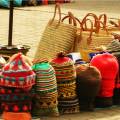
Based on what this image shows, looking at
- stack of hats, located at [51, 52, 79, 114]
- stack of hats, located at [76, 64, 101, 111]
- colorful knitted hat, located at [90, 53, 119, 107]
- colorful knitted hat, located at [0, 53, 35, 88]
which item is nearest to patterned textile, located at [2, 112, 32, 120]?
colorful knitted hat, located at [0, 53, 35, 88]

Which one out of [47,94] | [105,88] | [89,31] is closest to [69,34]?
[89,31]

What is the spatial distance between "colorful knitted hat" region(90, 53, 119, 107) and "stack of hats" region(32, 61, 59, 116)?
1.79 feet

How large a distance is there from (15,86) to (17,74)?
0.10 m

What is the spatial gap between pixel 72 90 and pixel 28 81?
1.91 feet

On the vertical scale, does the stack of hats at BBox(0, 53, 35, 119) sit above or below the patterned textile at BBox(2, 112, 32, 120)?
above

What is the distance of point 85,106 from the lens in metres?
→ 4.94

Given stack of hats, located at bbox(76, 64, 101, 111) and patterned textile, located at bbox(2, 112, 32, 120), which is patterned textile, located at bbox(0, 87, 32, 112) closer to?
patterned textile, located at bbox(2, 112, 32, 120)

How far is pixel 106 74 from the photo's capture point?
16.5ft

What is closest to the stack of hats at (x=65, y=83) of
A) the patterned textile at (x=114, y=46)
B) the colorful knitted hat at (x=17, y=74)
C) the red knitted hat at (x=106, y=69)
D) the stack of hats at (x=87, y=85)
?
the stack of hats at (x=87, y=85)

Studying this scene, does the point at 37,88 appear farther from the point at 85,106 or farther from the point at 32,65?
the point at 85,106

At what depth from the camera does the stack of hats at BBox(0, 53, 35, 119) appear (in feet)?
14.3

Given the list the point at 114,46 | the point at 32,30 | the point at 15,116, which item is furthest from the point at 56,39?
the point at 32,30

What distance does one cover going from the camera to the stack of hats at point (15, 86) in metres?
4.35

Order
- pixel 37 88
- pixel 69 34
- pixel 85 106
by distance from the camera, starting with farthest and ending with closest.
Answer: pixel 69 34 → pixel 85 106 → pixel 37 88
